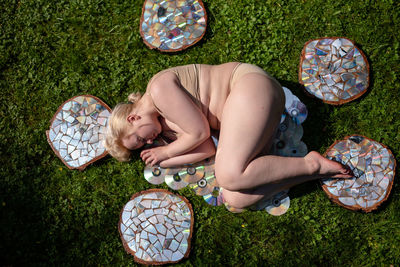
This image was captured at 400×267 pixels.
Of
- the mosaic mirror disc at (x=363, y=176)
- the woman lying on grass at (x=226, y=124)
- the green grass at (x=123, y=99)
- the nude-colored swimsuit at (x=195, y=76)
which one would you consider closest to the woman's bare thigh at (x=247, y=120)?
the woman lying on grass at (x=226, y=124)

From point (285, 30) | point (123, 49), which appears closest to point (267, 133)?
point (285, 30)

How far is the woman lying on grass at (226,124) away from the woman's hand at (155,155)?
0.05ft

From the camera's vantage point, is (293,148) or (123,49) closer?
(293,148)

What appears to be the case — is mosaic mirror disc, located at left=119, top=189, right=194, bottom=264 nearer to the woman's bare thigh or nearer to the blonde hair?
the blonde hair

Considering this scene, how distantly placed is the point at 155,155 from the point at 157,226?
72cm

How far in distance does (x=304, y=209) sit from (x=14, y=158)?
3189mm

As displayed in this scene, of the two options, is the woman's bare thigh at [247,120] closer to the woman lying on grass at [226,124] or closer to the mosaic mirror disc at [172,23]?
the woman lying on grass at [226,124]

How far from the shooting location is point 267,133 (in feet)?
9.78

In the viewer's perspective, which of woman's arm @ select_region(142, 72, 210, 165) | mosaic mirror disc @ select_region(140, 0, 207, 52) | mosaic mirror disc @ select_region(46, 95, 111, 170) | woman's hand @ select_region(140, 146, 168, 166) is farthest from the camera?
mosaic mirror disc @ select_region(140, 0, 207, 52)

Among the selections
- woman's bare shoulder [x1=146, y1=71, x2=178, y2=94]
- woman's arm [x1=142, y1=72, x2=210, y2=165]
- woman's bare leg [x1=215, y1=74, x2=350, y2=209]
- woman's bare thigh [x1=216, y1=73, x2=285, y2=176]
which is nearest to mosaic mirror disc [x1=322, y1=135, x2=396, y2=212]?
woman's bare leg [x1=215, y1=74, x2=350, y2=209]

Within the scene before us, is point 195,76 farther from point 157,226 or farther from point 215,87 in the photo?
point 157,226

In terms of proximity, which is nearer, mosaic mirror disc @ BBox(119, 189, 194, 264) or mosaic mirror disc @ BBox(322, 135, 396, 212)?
mosaic mirror disc @ BBox(322, 135, 396, 212)

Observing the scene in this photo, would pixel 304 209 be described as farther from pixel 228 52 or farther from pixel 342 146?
pixel 228 52

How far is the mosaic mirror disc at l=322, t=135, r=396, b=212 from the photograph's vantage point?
3.29m
